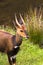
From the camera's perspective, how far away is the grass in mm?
8052

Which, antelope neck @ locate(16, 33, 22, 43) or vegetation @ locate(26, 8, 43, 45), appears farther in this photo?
vegetation @ locate(26, 8, 43, 45)

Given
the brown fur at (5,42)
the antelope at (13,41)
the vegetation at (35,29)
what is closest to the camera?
the antelope at (13,41)

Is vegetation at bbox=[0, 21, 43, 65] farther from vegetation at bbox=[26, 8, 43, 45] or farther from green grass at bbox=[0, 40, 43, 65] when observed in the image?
vegetation at bbox=[26, 8, 43, 45]

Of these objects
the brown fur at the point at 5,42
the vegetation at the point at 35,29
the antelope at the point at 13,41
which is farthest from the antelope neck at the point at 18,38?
the vegetation at the point at 35,29

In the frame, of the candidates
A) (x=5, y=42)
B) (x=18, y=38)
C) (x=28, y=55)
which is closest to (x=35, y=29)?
(x=28, y=55)

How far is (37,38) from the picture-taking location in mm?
9367

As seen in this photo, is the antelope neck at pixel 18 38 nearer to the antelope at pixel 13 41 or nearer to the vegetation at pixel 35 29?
the antelope at pixel 13 41

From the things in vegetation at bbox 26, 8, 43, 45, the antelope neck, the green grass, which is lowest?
the green grass

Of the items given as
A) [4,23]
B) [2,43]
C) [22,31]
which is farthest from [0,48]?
[4,23]

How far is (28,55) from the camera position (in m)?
8.54

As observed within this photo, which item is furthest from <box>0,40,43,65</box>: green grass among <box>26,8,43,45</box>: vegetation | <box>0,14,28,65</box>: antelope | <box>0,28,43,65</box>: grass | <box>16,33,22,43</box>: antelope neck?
<box>16,33,22,43</box>: antelope neck

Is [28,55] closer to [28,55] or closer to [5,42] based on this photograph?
[28,55]

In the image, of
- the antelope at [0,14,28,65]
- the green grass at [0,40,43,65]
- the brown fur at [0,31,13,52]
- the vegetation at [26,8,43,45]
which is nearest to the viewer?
the antelope at [0,14,28,65]

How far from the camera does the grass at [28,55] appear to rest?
8.05 meters
